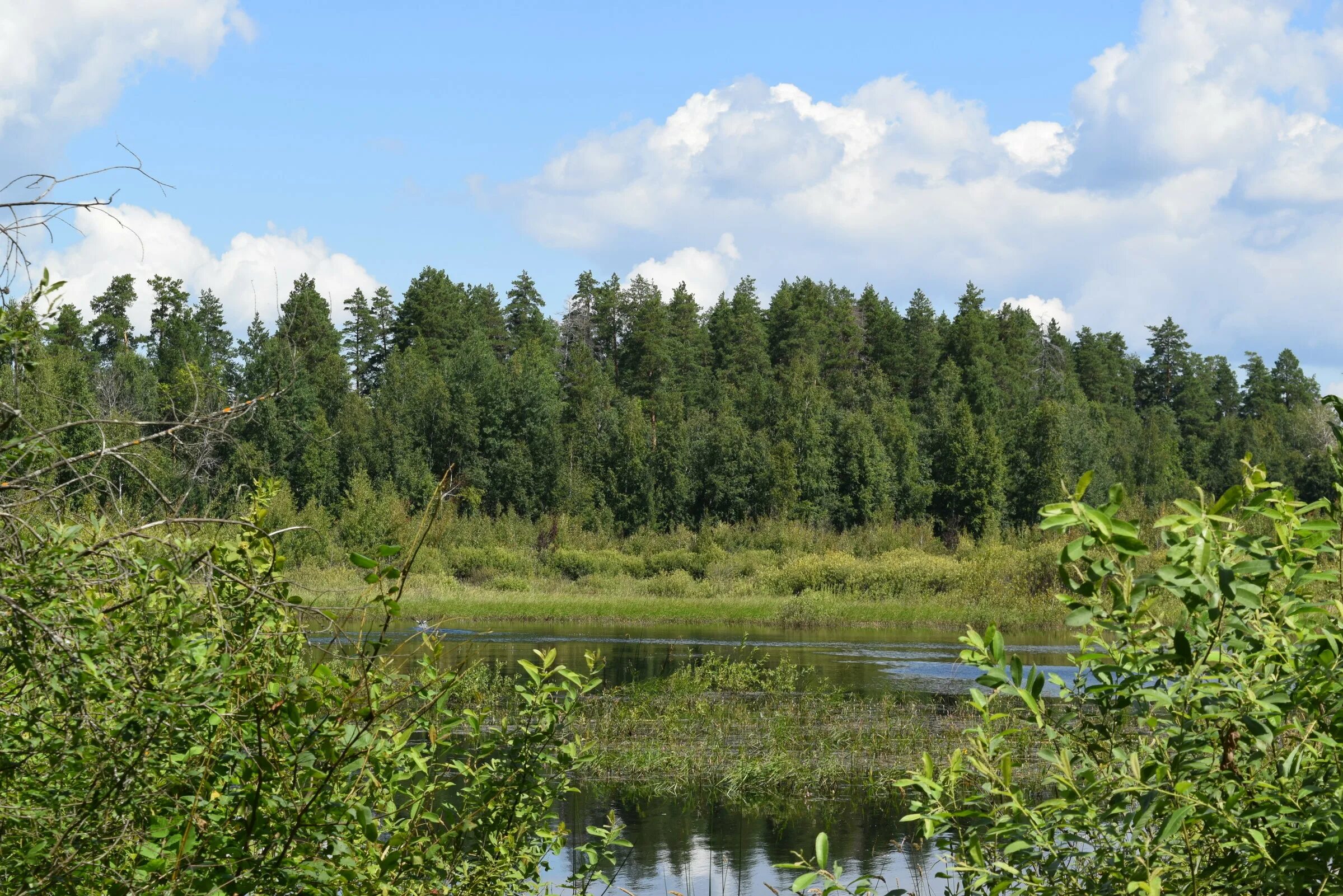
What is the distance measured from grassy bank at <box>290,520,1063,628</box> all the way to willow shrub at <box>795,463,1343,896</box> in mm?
26973

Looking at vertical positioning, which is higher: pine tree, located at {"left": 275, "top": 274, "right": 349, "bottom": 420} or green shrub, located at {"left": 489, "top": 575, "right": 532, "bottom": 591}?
pine tree, located at {"left": 275, "top": 274, "right": 349, "bottom": 420}

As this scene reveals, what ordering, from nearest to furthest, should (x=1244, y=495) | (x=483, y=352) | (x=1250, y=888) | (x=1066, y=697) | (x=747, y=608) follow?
(x=1250, y=888), (x=1244, y=495), (x=1066, y=697), (x=747, y=608), (x=483, y=352)

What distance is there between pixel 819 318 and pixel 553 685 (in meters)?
75.6

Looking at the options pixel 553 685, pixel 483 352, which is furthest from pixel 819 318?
pixel 553 685

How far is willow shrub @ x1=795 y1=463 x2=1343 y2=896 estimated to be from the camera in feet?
7.46

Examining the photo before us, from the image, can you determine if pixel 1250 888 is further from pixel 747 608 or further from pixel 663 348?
pixel 663 348

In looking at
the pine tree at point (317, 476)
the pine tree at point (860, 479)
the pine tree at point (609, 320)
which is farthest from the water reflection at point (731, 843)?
the pine tree at point (609, 320)

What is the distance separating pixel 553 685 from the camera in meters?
4.50

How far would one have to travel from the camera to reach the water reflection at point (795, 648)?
2236 cm

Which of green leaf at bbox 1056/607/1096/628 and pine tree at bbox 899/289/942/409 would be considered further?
pine tree at bbox 899/289/942/409

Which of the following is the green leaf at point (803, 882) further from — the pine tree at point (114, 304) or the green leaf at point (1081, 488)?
the pine tree at point (114, 304)

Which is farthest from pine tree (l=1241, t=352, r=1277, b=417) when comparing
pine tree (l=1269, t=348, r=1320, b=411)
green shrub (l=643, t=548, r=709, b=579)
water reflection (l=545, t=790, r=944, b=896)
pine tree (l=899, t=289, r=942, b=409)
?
water reflection (l=545, t=790, r=944, b=896)

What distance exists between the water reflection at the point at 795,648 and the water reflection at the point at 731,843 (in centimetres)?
619

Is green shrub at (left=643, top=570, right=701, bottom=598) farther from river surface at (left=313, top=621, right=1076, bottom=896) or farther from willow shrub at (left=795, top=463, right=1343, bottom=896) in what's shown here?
willow shrub at (left=795, top=463, right=1343, bottom=896)
